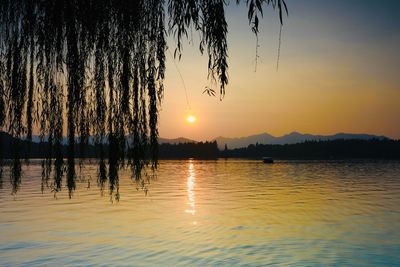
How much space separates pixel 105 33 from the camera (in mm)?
3754

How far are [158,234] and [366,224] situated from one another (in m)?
16.7

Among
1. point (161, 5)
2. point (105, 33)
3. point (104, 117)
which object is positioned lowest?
point (104, 117)

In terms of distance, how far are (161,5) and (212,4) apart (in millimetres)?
535

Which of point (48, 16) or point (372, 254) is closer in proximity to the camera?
point (48, 16)

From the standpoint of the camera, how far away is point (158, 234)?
26.8 meters

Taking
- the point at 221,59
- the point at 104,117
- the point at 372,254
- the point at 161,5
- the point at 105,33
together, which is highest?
the point at 161,5

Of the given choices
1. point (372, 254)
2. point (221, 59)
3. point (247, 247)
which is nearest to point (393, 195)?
point (372, 254)

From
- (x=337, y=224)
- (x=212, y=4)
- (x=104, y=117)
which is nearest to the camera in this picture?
(x=212, y=4)

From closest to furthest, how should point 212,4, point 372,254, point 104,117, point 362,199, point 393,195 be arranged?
point 212,4 → point 104,117 → point 372,254 → point 362,199 → point 393,195

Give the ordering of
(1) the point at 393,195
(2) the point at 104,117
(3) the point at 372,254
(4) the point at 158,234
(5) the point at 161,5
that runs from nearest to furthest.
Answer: (5) the point at 161,5
(2) the point at 104,117
(3) the point at 372,254
(4) the point at 158,234
(1) the point at 393,195

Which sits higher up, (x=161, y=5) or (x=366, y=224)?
(x=161, y=5)

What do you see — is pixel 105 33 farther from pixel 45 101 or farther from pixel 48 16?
pixel 45 101

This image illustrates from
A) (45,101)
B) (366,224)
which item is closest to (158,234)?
(366,224)

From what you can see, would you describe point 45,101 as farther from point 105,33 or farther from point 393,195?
point 393,195
